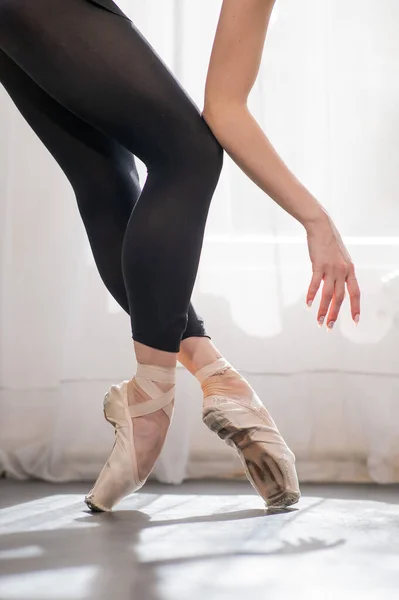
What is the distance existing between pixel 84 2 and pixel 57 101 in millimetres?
138

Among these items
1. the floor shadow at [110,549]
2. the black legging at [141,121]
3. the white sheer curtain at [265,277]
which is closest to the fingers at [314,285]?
the black legging at [141,121]

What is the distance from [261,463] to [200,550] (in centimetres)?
28

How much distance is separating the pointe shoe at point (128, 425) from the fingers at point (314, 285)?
22 centimetres

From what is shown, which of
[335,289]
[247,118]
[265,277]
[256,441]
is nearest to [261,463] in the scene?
[256,441]

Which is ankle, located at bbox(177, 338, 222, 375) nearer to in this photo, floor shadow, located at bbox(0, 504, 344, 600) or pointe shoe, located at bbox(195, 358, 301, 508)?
pointe shoe, located at bbox(195, 358, 301, 508)

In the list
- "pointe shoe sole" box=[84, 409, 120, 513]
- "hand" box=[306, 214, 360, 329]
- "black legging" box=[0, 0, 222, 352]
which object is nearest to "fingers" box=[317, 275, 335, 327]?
"hand" box=[306, 214, 360, 329]

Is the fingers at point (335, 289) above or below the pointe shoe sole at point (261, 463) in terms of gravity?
above

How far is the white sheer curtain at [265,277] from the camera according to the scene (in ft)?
5.37

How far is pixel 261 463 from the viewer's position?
3.44 ft

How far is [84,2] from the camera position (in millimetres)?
984

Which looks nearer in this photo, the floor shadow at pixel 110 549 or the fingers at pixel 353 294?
the floor shadow at pixel 110 549

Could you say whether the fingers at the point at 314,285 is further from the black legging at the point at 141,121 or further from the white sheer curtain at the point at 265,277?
the white sheer curtain at the point at 265,277

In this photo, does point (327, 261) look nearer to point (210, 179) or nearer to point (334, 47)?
point (210, 179)

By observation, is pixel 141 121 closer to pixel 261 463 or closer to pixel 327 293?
pixel 327 293
